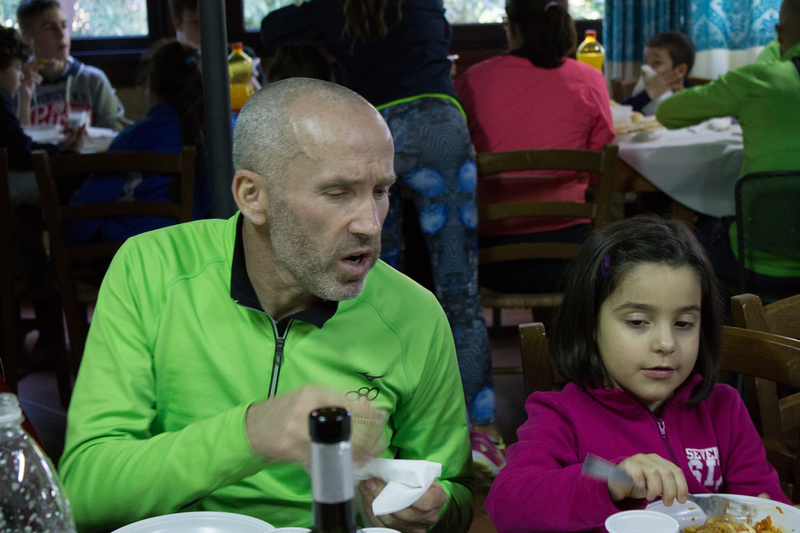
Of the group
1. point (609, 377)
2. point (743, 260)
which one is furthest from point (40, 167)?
point (743, 260)

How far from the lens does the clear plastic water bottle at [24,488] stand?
556mm

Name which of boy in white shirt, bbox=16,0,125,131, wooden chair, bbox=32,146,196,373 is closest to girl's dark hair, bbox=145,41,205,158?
wooden chair, bbox=32,146,196,373

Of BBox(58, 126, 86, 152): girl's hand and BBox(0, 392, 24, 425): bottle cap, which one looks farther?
BBox(58, 126, 86, 152): girl's hand

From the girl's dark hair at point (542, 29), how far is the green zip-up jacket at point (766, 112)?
20.1 inches

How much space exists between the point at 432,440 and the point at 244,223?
0.39 m

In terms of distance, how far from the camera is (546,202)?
2344mm

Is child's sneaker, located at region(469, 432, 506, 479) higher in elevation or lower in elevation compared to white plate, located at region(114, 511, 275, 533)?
lower

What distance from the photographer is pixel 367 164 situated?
3.07 feet

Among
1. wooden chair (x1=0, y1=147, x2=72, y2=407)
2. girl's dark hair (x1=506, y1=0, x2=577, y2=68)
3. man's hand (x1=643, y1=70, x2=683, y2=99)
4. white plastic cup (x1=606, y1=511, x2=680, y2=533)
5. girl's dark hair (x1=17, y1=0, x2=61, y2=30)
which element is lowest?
wooden chair (x1=0, y1=147, x2=72, y2=407)

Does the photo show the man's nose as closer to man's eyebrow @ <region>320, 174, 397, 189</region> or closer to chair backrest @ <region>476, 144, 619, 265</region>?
man's eyebrow @ <region>320, 174, 397, 189</region>

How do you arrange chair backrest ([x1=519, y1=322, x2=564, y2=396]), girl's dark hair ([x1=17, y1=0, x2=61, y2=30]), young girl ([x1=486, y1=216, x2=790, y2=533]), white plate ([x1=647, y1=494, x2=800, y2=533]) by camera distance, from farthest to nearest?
1. girl's dark hair ([x1=17, y1=0, x2=61, y2=30])
2. chair backrest ([x1=519, y1=322, x2=564, y2=396])
3. young girl ([x1=486, y1=216, x2=790, y2=533])
4. white plate ([x1=647, y1=494, x2=800, y2=533])

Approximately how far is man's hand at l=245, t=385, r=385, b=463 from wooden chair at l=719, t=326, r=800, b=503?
2.36 ft

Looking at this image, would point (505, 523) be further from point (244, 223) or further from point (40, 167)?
point (40, 167)

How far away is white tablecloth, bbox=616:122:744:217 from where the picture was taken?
2699 millimetres
